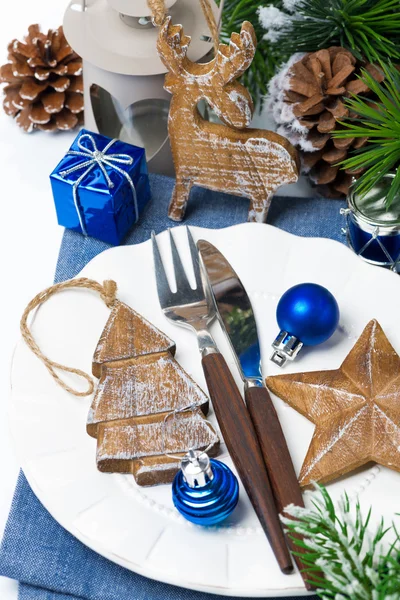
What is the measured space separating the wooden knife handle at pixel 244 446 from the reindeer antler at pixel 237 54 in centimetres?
41

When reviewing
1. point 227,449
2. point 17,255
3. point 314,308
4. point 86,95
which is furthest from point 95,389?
point 86,95

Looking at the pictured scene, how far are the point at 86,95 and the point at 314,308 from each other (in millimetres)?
623

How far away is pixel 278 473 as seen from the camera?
34.6 inches

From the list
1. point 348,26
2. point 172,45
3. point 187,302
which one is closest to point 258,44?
point 348,26

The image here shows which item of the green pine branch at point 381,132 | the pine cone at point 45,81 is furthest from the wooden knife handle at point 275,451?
the pine cone at point 45,81

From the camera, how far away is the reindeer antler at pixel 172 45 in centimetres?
110

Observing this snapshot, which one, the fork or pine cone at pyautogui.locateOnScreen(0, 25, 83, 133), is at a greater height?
pine cone at pyautogui.locateOnScreen(0, 25, 83, 133)

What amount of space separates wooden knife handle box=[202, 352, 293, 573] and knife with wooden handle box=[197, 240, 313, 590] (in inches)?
0.5

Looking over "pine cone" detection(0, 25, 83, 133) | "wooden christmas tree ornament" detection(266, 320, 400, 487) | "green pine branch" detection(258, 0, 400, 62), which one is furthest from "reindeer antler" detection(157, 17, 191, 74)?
"wooden christmas tree ornament" detection(266, 320, 400, 487)

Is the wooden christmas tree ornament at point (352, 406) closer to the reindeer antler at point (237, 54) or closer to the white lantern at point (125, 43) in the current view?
the reindeer antler at point (237, 54)

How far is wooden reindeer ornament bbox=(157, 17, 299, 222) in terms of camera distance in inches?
43.4

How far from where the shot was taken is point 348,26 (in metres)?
1.23

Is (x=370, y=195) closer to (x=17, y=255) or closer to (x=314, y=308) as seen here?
(x=314, y=308)

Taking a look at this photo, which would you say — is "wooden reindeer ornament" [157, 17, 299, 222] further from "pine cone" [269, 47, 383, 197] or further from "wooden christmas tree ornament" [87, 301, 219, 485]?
"wooden christmas tree ornament" [87, 301, 219, 485]
